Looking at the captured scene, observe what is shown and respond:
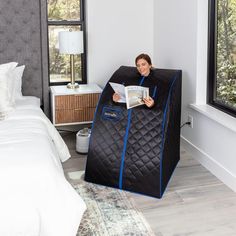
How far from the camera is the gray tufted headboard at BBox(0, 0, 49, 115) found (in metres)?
4.05

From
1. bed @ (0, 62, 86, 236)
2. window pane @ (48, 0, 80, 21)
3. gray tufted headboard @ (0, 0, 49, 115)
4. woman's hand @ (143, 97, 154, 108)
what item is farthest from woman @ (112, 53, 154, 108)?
window pane @ (48, 0, 80, 21)

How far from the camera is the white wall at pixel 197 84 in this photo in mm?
3246

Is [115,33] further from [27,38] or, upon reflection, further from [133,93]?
[133,93]

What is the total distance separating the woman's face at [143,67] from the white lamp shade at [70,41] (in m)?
0.99

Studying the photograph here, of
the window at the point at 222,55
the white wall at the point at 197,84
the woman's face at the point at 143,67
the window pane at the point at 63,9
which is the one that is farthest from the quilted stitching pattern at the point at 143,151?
the window pane at the point at 63,9

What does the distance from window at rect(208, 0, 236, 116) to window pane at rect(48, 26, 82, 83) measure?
1.60m

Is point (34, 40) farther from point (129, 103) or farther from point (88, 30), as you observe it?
point (129, 103)

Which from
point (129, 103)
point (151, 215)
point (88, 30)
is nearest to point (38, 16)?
point (88, 30)

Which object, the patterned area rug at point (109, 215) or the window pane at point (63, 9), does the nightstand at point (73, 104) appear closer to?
the window pane at point (63, 9)

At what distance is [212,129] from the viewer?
3.43m

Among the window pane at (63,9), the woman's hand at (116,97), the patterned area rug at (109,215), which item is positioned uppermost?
the window pane at (63,9)

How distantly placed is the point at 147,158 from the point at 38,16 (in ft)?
6.56

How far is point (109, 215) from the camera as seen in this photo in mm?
2756

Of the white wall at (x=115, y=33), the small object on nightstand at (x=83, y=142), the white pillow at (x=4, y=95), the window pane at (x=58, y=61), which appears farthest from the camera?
the window pane at (x=58, y=61)
